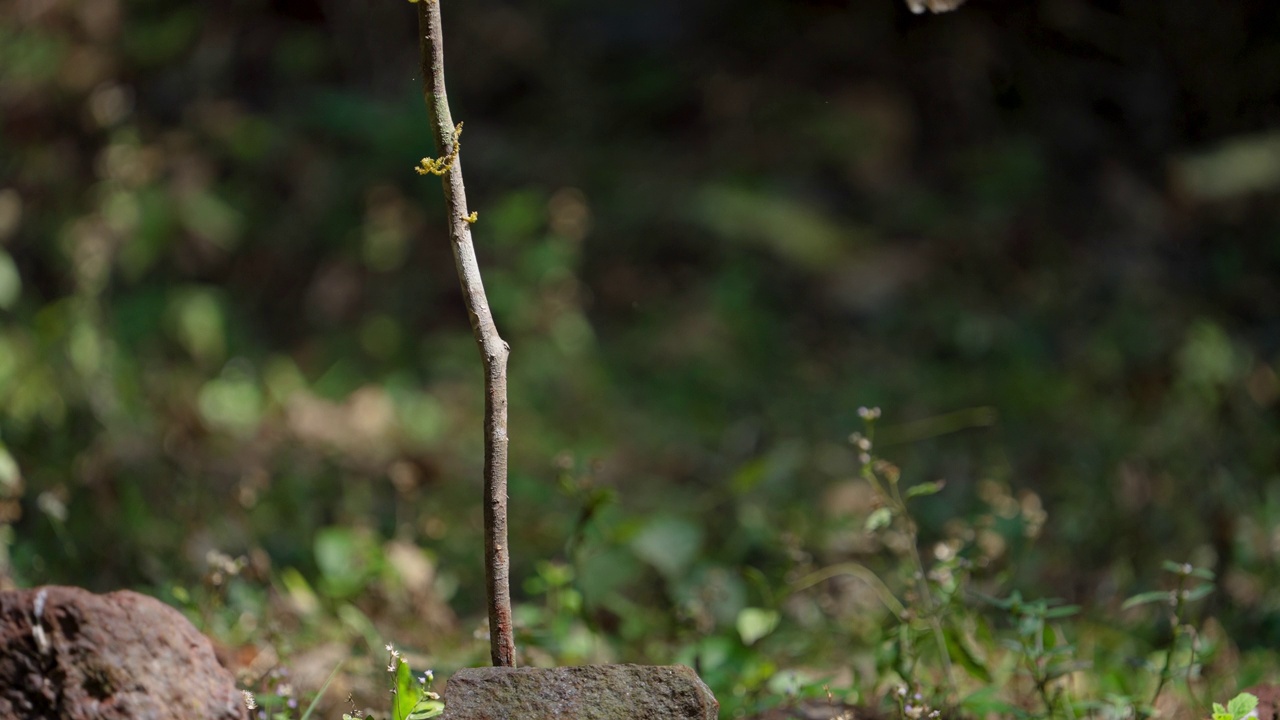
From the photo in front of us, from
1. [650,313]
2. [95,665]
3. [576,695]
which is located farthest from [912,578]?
[650,313]

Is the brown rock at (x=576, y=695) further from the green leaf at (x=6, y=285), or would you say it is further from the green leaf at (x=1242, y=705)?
the green leaf at (x=6, y=285)

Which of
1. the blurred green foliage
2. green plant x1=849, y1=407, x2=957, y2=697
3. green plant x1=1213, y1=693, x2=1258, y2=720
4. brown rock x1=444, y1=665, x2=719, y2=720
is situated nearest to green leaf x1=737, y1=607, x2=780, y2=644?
the blurred green foliage

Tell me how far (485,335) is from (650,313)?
3.29 meters

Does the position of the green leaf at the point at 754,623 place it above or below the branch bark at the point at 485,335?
below

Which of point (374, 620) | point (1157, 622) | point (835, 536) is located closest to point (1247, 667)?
point (1157, 622)

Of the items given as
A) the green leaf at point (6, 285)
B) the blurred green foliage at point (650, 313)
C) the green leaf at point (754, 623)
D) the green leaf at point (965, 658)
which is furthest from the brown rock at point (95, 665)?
the green leaf at point (6, 285)

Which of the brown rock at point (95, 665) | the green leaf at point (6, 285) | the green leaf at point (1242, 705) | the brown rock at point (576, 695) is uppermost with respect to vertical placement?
the green leaf at point (6, 285)

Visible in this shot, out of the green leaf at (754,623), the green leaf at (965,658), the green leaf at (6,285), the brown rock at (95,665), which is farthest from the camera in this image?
the green leaf at (6,285)

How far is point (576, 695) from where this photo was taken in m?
1.39

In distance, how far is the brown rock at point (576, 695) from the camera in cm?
137

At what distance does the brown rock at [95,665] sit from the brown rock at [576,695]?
38 centimetres

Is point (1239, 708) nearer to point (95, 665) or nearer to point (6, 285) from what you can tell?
point (95, 665)

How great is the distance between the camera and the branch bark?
4.43 feet

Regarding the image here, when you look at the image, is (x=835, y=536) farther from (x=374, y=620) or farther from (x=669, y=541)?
(x=374, y=620)
